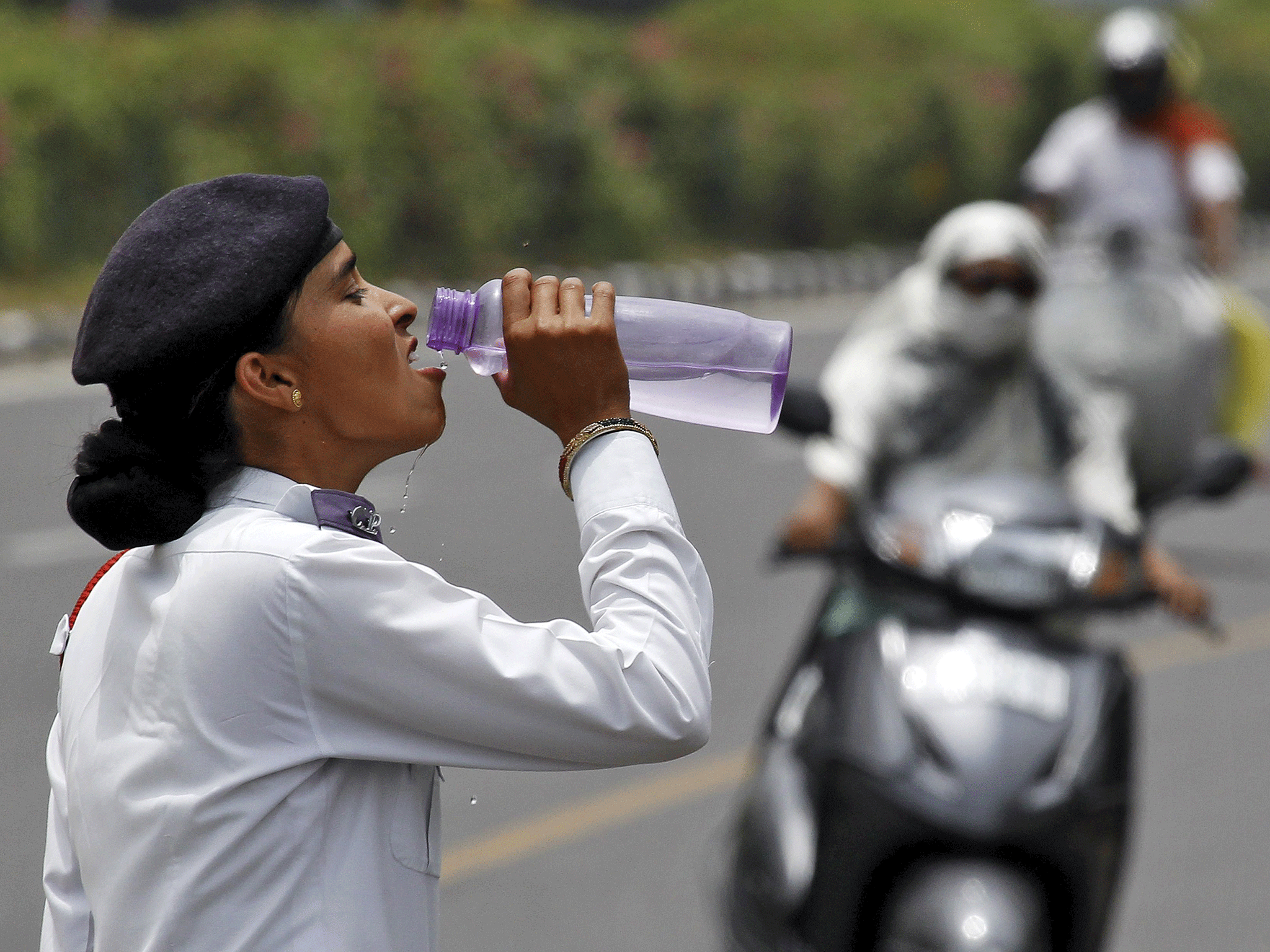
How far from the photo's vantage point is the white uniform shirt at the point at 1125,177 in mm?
7289

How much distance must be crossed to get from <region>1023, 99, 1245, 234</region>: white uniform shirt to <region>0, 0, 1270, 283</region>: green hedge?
3261 mm

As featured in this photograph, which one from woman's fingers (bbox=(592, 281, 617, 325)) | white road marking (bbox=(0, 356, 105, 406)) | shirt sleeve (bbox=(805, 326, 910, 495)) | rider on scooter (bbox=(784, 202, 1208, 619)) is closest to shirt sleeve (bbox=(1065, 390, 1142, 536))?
rider on scooter (bbox=(784, 202, 1208, 619))

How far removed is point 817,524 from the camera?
389 centimetres

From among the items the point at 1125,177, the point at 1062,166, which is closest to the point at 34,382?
the point at 1062,166

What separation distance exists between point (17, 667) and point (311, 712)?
4.79 m

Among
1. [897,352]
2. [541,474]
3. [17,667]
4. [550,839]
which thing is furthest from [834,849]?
[541,474]

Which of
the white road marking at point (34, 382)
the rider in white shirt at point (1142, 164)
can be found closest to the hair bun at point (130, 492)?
the rider in white shirt at point (1142, 164)

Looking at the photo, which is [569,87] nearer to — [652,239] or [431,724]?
[652,239]

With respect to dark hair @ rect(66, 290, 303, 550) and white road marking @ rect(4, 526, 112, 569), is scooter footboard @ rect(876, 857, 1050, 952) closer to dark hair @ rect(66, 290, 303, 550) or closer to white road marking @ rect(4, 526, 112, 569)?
dark hair @ rect(66, 290, 303, 550)

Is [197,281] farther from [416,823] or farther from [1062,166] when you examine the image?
[1062,166]

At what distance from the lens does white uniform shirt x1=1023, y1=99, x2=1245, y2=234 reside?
23.9 feet

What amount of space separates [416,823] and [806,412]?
83.8 inches

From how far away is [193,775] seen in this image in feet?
4.91

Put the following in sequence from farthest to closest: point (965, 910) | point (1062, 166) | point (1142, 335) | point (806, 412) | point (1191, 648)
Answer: point (1062, 166) → point (1191, 648) → point (1142, 335) → point (806, 412) → point (965, 910)
